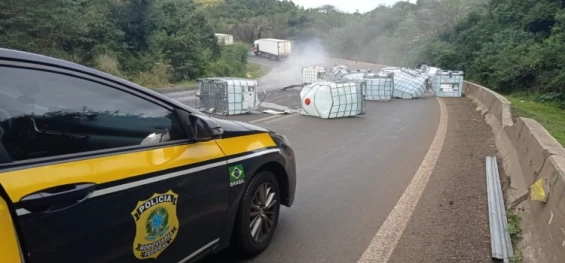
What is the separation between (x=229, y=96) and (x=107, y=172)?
37.3ft

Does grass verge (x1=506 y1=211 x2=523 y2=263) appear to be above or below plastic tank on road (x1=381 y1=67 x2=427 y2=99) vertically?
above

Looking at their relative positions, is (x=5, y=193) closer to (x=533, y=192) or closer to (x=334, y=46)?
(x=533, y=192)

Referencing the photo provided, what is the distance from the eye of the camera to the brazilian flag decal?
339cm

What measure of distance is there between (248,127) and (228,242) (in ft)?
3.13

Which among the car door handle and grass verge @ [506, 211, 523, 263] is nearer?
the car door handle

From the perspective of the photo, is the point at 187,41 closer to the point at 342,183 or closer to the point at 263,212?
the point at 342,183

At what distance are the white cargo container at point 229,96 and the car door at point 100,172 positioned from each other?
10.6 metres

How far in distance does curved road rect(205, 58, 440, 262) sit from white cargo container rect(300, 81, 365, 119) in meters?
1.13

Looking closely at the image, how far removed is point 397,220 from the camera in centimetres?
479

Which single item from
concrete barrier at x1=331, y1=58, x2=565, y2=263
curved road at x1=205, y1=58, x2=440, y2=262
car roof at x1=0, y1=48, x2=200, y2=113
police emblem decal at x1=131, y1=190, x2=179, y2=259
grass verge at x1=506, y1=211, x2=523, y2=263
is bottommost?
curved road at x1=205, y1=58, x2=440, y2=262

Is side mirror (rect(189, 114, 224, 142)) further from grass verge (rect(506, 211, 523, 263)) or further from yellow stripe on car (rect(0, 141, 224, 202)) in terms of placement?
grass verge (rect(506, 211, 523, 263))

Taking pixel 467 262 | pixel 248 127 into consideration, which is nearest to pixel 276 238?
pixel 248 127

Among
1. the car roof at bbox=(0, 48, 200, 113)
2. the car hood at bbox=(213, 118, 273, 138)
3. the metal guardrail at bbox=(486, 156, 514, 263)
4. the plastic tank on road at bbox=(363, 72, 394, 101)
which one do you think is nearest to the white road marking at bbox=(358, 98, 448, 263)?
the metal guardrail at bbox=(486, 156, 514, 263)

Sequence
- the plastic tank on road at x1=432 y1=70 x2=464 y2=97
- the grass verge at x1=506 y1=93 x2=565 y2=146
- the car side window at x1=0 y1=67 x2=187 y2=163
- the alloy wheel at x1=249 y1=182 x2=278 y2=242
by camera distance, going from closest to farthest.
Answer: the car side window at x1=0 y1=67 x2=187 y2=163
the alloy wheel at x1=249 y1=182 x2=278 y2=242
the grass verge at x1=506 y1=93 x2=565 y2=146
the plastic tank on road at x1=432 y1=70 x2=464 y2=97
